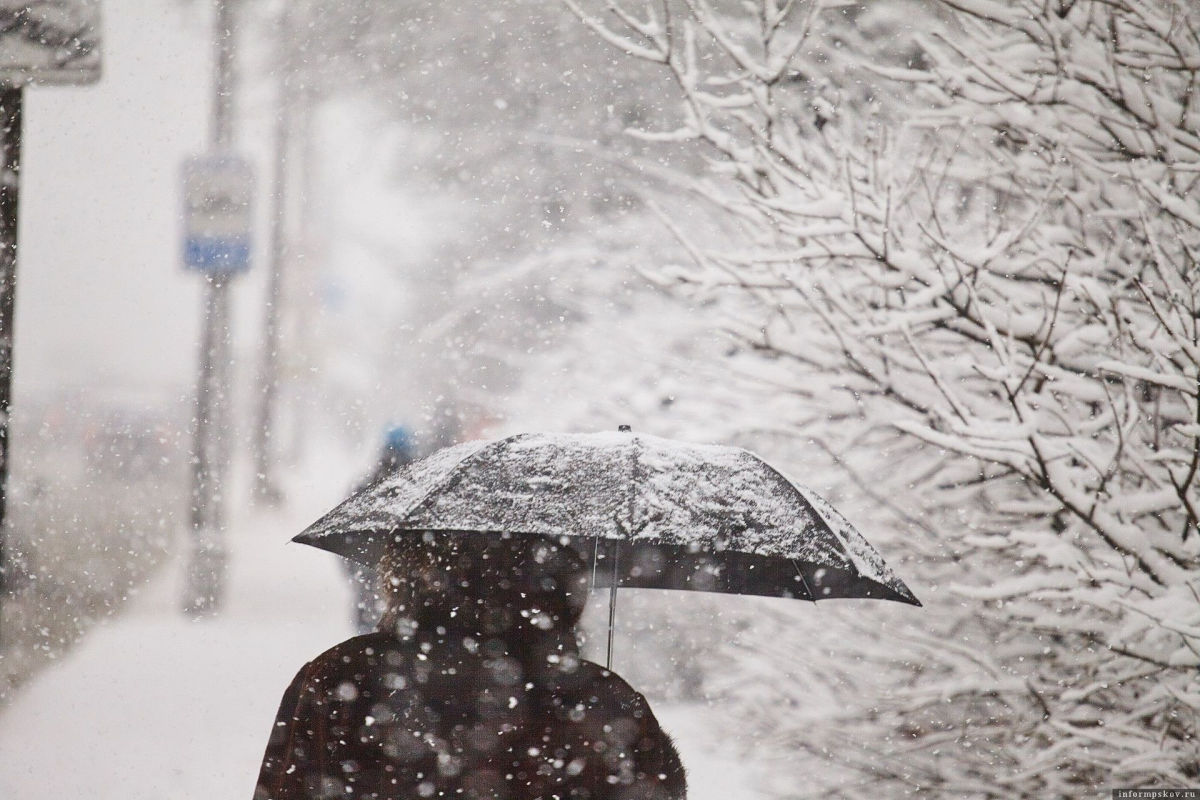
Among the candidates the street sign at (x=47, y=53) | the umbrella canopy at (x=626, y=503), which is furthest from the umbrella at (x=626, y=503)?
the street sign at (x=47, y=53)

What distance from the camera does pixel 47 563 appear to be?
998cm

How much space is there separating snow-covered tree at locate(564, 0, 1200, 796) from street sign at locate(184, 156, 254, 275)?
4.57m

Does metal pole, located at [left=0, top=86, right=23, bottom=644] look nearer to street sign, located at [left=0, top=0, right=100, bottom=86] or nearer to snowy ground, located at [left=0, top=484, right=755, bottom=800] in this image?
street sign, located at [left=0, top=0, right=100, bottom=86]

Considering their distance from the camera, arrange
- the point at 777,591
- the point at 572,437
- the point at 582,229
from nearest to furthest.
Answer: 1. the point at 572,437
2. the point at 777,591
3. the point at 582,229

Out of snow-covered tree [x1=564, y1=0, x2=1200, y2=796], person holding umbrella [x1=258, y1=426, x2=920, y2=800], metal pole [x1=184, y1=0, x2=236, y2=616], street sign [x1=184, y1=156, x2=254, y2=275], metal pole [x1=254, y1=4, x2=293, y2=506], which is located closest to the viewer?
person holding umbrella [x1=258, y1=426, x2=920, y2=800]

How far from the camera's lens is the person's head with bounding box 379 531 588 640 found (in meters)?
1.73

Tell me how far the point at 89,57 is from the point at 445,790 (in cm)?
310

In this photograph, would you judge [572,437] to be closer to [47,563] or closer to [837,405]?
[837,405]

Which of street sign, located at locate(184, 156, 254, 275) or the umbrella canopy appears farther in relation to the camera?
street sign, located at locate(184, 156, 254, 275)

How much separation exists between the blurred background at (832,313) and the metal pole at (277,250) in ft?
0.54

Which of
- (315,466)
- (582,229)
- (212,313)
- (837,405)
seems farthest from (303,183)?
(315,466)

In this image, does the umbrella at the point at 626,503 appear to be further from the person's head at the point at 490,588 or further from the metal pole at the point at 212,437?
the metal pole at the point at 212,437

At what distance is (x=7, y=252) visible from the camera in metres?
4.19

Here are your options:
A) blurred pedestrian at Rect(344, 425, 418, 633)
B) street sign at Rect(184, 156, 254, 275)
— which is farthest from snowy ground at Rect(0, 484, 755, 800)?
street sign at Rect(184, 156, 254, 275)
